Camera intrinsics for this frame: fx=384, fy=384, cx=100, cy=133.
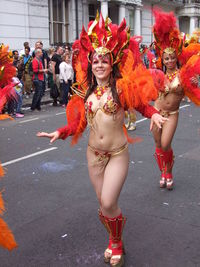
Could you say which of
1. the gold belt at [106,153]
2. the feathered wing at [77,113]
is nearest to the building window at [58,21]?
the feathered wing at [77,113]

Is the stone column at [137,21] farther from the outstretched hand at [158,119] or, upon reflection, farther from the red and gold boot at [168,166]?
the outstretched hand at [158,119]

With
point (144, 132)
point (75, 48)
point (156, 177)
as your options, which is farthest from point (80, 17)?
point (75, 48)

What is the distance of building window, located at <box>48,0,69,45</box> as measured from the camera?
64.0ft

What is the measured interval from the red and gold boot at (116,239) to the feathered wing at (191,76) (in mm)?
2145

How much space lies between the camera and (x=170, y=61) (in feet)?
16.2

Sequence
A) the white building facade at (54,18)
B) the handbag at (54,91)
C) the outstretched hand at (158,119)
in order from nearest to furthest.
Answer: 1. the outstretched hand at (158,119)
2. the handbag at (54,91)
3. the white building facade at (54,18)

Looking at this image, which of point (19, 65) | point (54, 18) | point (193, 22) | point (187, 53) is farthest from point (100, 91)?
point (193, 22)

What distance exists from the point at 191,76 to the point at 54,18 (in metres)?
16.4

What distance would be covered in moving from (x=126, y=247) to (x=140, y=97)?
56.9 inches

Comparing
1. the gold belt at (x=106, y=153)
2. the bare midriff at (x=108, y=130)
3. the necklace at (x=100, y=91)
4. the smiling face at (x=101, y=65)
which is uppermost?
the smiling face at (x=101, y=65)

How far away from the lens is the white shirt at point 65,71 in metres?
12.8

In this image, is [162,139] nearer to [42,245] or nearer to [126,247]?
[126,247]

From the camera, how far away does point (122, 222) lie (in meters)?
3.36

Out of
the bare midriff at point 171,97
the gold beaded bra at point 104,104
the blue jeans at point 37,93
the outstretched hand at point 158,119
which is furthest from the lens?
the blue jeans at point 37,93
